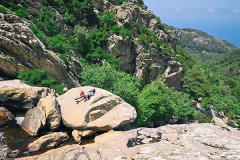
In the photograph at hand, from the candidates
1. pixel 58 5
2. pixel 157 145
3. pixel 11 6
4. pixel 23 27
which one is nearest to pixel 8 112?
pixel 23 27

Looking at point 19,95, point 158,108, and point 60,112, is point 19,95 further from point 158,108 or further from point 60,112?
point 158,108

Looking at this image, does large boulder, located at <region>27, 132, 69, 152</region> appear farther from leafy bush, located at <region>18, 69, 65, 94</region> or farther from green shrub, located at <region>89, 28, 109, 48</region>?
green shrub, located at <region>89, 28, 109, 48</region>

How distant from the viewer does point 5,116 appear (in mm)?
16734

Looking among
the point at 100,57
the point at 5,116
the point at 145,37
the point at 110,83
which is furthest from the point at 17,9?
the point at 145,37

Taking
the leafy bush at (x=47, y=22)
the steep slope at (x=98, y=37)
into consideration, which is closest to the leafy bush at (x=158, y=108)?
the steep slope at (x=98, y=37)

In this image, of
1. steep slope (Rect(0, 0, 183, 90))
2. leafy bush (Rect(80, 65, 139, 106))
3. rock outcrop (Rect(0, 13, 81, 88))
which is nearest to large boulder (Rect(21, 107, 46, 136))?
rock outcrop (Rect(0, 13, 81, 88))

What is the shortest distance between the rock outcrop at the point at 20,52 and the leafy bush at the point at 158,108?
16.5 metres

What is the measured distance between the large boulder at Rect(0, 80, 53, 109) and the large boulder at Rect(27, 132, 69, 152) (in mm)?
5168

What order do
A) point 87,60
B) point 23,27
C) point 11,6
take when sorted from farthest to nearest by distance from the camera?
point 87,60, point 11,6, point 23,27

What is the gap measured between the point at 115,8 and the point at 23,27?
39.4 metres

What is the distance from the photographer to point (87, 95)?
1866 cm

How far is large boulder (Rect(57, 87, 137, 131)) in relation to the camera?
55.4ft

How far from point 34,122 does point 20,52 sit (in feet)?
39.8

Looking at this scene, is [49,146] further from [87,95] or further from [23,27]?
[23,27]
